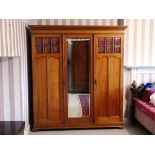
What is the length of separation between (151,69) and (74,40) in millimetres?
1613

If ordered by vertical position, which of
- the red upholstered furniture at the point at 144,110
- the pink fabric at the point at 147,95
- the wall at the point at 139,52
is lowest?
the red upholstered furniture at the point at 144,110

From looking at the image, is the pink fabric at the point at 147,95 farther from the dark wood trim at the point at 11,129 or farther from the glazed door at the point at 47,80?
the dark wood trim at the point at 11,129

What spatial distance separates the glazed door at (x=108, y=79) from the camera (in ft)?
12.0

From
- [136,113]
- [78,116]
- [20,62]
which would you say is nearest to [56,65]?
[20,62]

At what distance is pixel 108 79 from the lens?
3699mm

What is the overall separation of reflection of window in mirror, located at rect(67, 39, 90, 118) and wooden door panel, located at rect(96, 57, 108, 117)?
0.58 feet

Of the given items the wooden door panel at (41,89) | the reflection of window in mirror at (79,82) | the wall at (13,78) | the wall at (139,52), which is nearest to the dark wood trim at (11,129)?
the wall at (13,78)

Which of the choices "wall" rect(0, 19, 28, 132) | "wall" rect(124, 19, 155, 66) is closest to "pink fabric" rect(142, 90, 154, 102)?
"wall" rect(124, 19, 155, 66)

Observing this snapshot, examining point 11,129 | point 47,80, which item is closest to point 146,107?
point 47,80

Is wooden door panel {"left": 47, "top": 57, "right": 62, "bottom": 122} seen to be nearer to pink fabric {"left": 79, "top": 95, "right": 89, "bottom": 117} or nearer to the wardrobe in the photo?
the wardrobe

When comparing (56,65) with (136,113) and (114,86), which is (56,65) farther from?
(136,113)

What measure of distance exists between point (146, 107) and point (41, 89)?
1.74m
